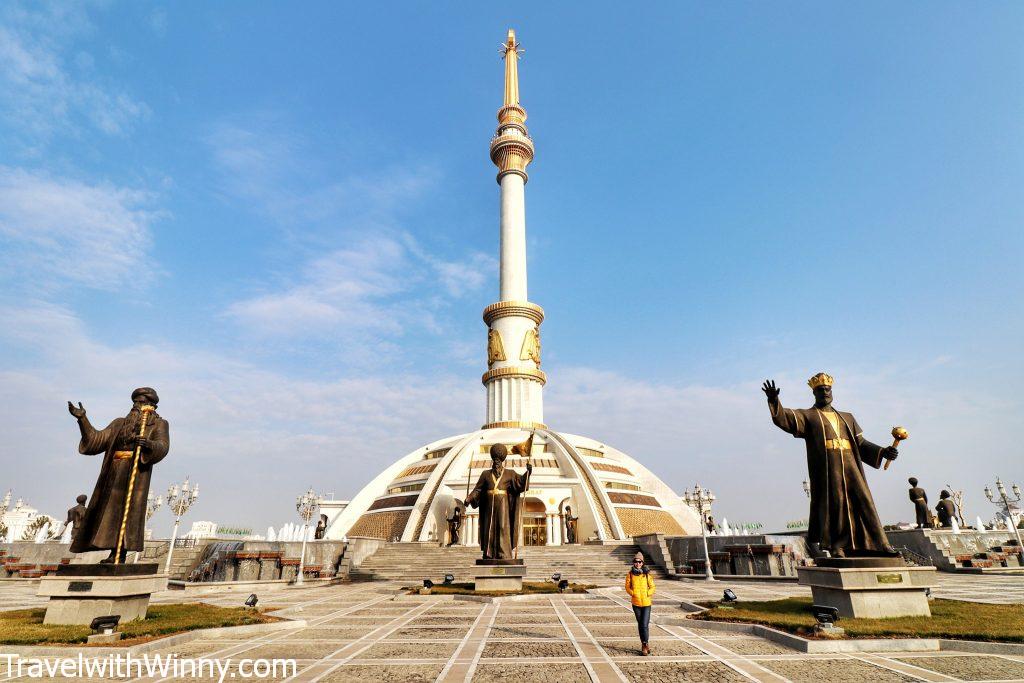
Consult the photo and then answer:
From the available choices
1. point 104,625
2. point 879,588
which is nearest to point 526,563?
point 879,588

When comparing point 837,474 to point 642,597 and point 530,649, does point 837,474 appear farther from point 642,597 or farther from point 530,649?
point 530,649

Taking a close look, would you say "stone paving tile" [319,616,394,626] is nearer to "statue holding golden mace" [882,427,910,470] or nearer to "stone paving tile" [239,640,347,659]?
"stone paving tile" [239,640,347,659]

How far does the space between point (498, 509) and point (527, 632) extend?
7.56 metres

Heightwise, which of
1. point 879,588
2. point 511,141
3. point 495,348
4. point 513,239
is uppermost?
point 511,141

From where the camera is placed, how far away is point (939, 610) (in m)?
8.93

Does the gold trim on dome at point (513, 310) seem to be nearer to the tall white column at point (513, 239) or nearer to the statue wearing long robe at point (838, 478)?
the tall white column at point (513, 239)

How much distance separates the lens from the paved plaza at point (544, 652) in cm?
584

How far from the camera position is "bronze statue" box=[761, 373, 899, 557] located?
9.13 meters

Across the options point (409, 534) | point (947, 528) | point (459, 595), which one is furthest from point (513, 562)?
point (947, 528)

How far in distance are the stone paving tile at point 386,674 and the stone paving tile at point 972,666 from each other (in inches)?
226

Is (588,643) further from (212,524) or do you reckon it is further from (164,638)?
(212,524)

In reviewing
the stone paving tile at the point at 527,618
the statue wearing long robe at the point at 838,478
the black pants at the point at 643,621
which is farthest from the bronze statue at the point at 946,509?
the black pants at the point at 643,621

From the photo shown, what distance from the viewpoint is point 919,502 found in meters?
21.0

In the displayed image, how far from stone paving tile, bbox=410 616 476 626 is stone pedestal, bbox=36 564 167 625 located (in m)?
4.83
